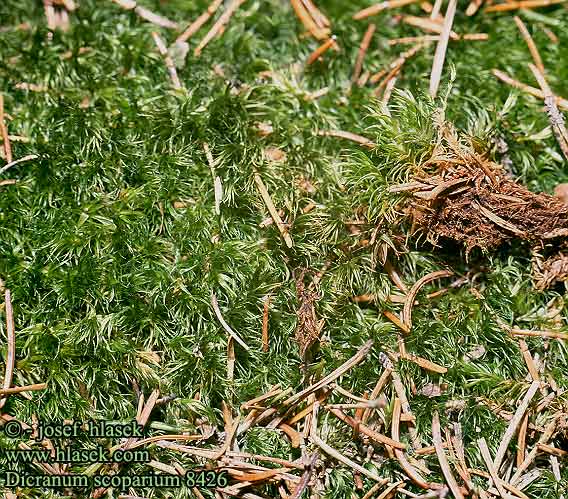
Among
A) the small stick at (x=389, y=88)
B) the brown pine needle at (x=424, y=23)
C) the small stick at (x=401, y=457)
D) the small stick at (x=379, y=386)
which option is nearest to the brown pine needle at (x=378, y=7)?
the brown pine needle at (x=424, y=23)

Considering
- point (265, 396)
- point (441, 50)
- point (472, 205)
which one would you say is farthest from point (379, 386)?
point (441, 50)

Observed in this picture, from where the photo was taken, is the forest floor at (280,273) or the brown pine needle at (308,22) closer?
the forest floor at (280,273)

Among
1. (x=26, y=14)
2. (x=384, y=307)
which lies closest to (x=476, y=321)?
(x=384, y=307)

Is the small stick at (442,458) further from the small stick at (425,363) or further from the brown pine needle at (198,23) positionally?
the brown pine needle at (198,23)

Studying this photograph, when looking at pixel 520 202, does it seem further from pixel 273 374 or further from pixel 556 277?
pixel 273 374

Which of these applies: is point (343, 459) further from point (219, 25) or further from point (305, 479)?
point (219, 25)

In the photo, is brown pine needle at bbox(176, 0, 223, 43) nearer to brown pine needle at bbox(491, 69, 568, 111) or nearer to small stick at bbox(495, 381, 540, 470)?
brown pine needle at bbox(491, 69, 568, 111)

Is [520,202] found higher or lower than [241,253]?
lower
